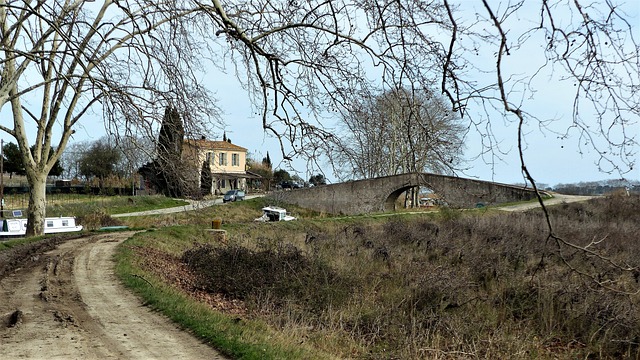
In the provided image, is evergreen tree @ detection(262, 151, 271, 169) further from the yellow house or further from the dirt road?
the dirt road

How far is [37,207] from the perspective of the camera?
21469mm

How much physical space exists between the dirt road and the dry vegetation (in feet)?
6.95

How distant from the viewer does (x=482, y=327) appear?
11047 millimetres

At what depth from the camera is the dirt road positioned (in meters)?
6.48

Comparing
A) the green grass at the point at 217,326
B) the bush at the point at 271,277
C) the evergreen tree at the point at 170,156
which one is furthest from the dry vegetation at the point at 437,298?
the evergreen tree at the point at 170,156

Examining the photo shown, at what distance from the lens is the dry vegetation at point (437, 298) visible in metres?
9.72

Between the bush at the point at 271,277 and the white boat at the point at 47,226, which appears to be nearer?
the bush at the point at 271,277

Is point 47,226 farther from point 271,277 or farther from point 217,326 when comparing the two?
point 217,326

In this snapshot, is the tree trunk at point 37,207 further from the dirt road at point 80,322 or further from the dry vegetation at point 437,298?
the dirt road at point 80,322

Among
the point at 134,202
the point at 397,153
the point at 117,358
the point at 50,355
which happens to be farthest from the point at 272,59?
the point at 134,202

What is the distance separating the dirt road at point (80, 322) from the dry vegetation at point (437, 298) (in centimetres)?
212

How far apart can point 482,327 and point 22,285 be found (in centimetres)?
842

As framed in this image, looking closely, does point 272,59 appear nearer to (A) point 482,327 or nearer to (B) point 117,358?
(B) point 117,358

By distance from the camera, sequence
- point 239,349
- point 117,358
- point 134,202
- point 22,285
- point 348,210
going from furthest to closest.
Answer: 1. point 348,210
2. point 134,202
3. point 22,285
4. point 239,349
5. point 117,358
